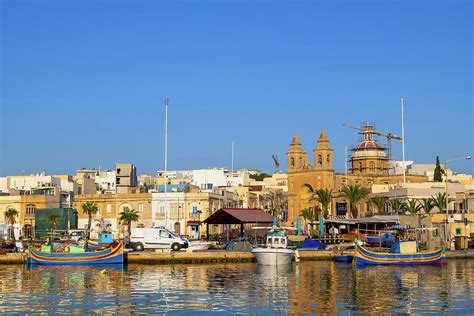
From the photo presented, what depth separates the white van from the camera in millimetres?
57562

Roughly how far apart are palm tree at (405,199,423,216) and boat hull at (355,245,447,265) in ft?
86.2

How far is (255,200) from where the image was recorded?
114000mm

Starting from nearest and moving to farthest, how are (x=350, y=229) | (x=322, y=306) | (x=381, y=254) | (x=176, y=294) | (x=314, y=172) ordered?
1. (x=322, y=306)
2. (x=176, y=294)
3. (x=381, y=254)
4. (x=350, y=229)
5. (x=314, y=172)

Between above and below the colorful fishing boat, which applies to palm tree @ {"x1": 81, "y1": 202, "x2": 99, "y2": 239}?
above

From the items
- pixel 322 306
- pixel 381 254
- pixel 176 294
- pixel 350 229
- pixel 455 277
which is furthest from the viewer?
pixel 350 229

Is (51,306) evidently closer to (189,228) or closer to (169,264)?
(169,264)

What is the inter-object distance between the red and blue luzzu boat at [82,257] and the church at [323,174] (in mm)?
61073

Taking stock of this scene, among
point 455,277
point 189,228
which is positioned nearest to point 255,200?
point 189,228

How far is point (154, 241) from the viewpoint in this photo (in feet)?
189

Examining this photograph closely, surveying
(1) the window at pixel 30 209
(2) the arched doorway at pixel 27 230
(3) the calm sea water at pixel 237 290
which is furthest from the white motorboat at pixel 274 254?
(1) the window at pixel 30 209

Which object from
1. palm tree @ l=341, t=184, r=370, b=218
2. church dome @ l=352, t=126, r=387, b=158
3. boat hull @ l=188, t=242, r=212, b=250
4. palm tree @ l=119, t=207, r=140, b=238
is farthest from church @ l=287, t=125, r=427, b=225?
boat hull @ l=188, t=242, r=212, b=250

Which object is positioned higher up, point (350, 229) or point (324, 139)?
point (324, 139)

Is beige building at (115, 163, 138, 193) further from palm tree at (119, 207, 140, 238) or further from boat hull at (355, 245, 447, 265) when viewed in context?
boat hull at (355, 245, 447, 265)

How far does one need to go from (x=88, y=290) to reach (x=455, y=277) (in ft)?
66.2
